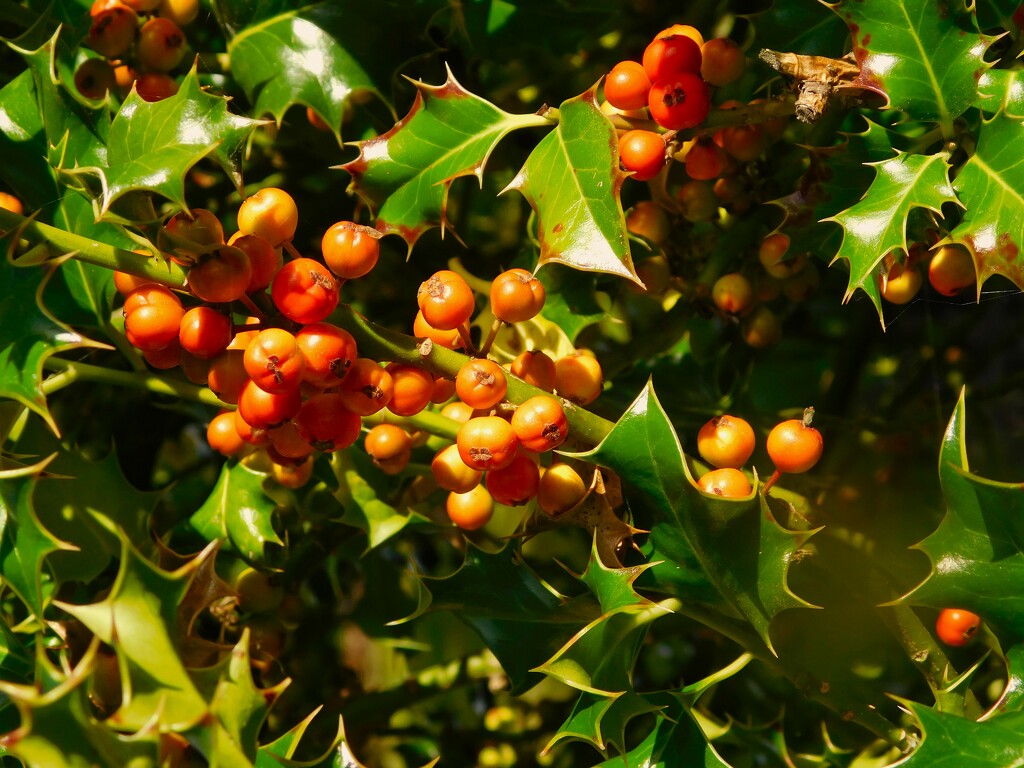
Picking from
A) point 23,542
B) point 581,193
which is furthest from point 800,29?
point 23,542

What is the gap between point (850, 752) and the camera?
1.58 m

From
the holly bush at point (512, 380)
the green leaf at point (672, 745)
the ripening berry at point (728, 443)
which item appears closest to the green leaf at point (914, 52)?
the holly bush at point (512, 380)

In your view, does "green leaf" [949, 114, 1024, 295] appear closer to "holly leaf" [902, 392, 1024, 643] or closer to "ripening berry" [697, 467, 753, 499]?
"holly leaf" [902, 392, 1024, 643]

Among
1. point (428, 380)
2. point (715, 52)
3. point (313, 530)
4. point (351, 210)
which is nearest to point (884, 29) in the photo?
point (715, 52)

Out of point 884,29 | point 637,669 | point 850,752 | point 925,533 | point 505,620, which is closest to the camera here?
point 884,29

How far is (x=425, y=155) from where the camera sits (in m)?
1.48

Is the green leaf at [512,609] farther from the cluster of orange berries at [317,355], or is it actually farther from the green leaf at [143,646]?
the green leaf at [143,646]

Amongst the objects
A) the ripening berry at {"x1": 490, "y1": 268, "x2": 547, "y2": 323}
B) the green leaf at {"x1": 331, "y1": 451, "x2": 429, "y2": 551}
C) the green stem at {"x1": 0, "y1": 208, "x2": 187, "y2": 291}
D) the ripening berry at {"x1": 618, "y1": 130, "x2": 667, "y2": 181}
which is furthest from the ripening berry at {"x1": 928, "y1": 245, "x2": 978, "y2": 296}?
the green stem at {"x1": 0, "y1": 208, "x2": 187, "y2": 291}

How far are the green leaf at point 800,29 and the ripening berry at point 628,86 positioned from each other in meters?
0.23

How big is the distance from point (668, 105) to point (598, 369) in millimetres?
357

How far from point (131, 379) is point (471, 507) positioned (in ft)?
1.81

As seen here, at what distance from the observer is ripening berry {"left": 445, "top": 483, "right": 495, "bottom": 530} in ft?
4.68

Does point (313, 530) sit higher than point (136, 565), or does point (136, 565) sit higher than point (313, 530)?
point (136, 565)

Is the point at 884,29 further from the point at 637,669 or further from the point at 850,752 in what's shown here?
the point at 637,669
